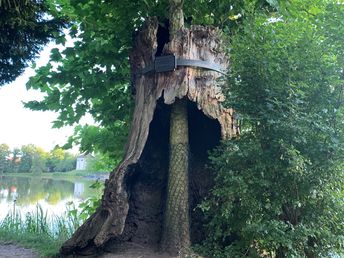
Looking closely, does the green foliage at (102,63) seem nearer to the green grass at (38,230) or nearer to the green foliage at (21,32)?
the green foliage at (21,32)

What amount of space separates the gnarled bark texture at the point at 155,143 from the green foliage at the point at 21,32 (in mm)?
1393

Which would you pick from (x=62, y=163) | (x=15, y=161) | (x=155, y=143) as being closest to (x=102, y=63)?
(x=155, y=143)

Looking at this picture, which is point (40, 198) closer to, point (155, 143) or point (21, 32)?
point (21, 32)

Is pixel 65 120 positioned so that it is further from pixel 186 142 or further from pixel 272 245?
pixel 272 245

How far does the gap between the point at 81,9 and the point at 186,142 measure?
2.54 metres

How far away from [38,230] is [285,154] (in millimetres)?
4689

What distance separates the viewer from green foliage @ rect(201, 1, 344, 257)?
2701 mm

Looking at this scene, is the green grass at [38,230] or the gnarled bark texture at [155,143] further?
the green grass at [38,230]

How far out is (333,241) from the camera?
9.07ft

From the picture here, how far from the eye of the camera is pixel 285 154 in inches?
105

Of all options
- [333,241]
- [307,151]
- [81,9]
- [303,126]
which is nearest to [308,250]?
[333,241]

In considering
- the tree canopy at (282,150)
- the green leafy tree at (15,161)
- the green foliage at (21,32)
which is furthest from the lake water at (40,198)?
the green leafy tree at (15,161)

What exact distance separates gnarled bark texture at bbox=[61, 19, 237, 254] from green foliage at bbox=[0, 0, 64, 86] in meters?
1.39

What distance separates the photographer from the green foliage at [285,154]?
270cm
